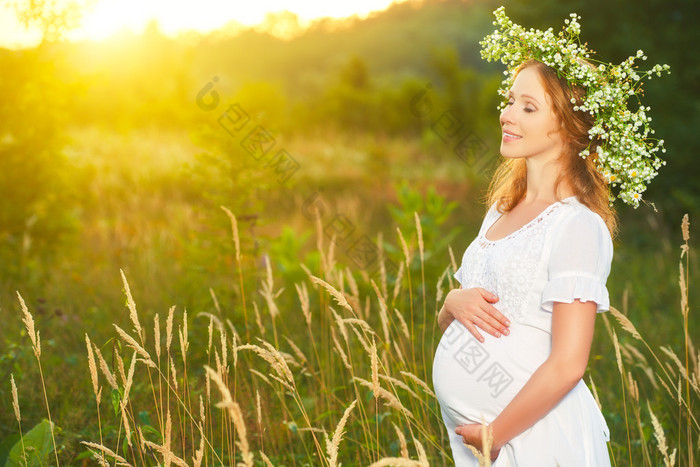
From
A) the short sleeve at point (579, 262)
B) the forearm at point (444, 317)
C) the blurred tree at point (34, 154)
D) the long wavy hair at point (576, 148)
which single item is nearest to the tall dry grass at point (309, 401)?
the forearm at point (444, 317)

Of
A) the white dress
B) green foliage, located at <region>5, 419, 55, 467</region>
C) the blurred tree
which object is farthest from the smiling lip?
the blurred tree

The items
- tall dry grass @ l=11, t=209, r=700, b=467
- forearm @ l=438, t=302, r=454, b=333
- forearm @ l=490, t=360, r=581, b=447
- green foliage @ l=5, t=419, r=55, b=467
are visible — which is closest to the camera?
forearm @ l=490, t=360, r=581, b=447

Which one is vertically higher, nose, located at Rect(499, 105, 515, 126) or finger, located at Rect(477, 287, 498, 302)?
nose, located at Rect(499, 105, 515, 126)

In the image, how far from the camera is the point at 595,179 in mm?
1963

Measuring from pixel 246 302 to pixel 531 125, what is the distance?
2.57 metres

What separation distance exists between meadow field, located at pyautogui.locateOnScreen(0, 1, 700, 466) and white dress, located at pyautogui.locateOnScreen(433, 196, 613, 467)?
22 centimetres

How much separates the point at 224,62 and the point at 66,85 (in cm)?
7481

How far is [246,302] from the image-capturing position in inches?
158

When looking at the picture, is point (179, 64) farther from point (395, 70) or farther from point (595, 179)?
point (395, 70)

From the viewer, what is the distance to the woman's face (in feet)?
6.33

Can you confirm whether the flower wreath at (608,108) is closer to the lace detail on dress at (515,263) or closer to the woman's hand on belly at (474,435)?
the lace detail on dress at (515,263)

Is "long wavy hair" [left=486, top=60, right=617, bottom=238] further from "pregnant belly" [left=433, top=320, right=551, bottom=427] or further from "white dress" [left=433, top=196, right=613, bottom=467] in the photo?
"pregnant belly" [left=433, top=320, right=551, bottom=427]

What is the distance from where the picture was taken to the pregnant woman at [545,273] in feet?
5.49

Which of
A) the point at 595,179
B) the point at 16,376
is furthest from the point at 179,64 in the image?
the point at 595,179
